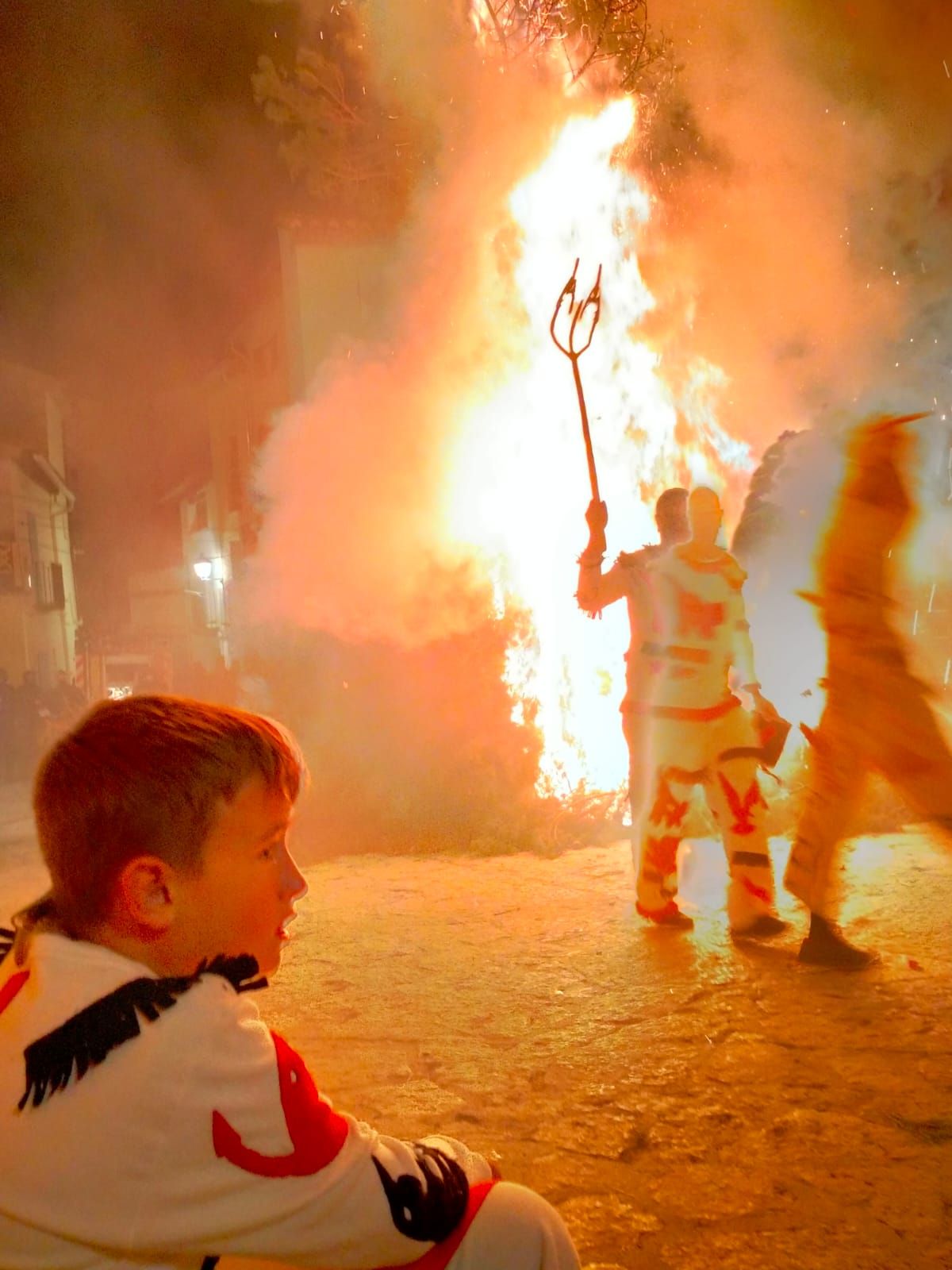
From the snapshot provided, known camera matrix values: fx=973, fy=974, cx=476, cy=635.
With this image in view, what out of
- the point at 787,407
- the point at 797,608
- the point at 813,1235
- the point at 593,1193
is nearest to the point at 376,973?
the point at 593,1193

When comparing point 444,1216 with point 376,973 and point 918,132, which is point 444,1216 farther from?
point 918,132

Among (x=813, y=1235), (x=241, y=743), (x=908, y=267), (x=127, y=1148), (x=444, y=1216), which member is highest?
(x=908, y=267)

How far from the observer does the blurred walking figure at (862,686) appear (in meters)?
3.76

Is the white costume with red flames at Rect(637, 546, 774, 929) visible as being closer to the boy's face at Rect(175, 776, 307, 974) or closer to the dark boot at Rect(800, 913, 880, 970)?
the dark boot at Rect(800, 913, 880, 970)

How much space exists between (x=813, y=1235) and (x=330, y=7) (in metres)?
10.2

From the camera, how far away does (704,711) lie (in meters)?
4.41

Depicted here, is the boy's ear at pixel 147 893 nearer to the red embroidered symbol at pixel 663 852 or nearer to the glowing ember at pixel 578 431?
the red embroidered symbol at pixel 663 852

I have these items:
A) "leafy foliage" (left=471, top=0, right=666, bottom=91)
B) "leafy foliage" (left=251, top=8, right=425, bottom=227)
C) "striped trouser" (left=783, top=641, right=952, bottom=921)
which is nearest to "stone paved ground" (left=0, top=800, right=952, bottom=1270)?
"striped trouser" (left=783, top=641, right=952, bottom=921)

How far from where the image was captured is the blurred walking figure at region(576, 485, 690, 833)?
4535 millimetres

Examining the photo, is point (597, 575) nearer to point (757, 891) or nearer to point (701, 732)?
point (701, 732)

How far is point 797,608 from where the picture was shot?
8.20 m

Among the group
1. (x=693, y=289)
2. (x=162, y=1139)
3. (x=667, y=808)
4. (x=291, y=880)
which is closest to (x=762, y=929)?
(x=667, y=808)

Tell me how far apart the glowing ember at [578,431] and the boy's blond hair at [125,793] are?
23.3ft

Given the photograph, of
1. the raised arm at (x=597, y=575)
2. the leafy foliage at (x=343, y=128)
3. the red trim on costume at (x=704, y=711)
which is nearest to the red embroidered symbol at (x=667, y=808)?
the red trim on costume at (x=704, y=711)
